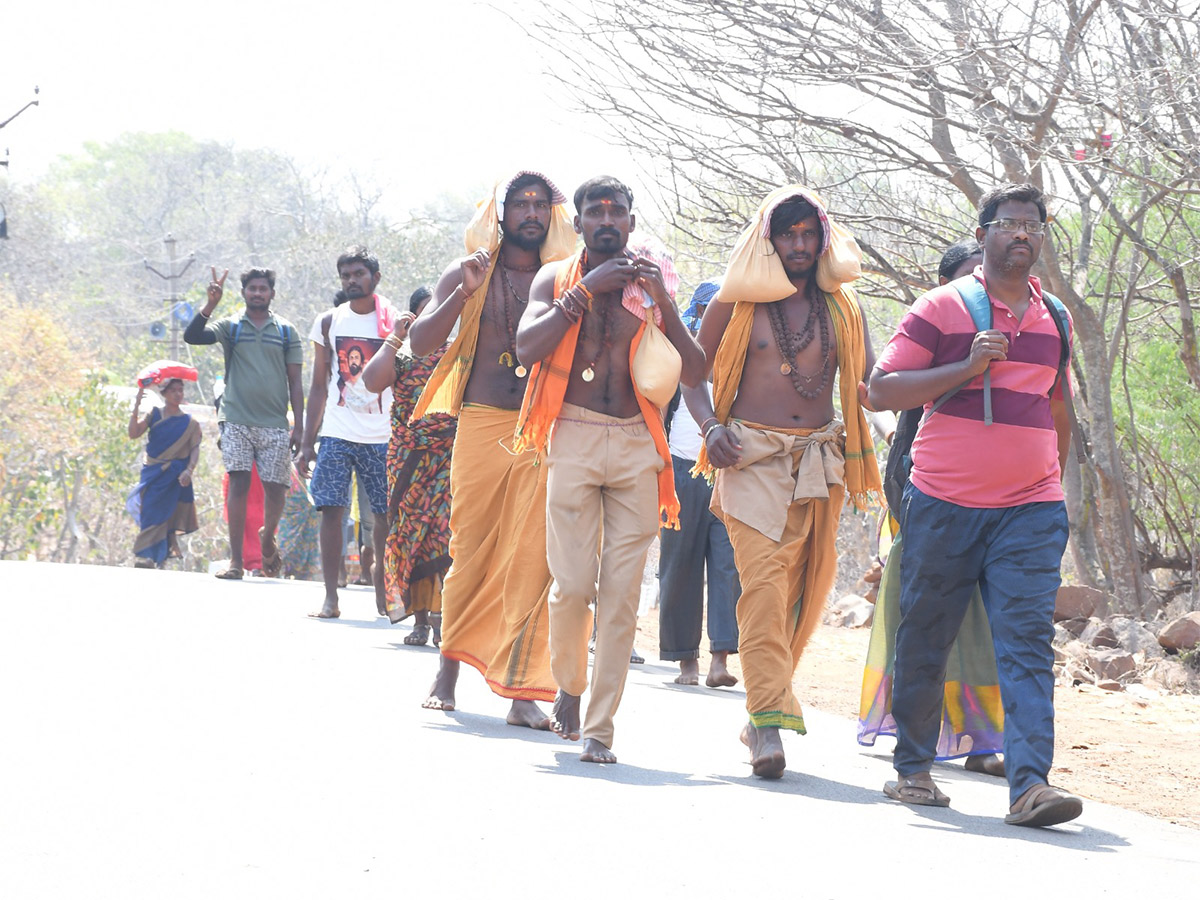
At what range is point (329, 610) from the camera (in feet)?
36.5

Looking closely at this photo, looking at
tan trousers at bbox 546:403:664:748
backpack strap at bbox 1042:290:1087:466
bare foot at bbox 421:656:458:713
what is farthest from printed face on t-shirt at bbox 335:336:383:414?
backpack strap at bbox 1042:290:1087:466

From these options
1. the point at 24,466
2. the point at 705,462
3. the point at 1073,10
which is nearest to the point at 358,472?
the point at 705,462

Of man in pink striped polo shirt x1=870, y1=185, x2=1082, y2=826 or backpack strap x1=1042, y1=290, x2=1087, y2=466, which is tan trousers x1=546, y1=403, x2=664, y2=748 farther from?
backpack strap x1=1042, y1=290, x2=1087, y2=466

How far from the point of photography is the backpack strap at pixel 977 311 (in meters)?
5.96

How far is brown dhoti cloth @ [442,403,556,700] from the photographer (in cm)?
711

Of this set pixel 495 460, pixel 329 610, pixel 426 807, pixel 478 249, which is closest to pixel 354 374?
pixel 329 610

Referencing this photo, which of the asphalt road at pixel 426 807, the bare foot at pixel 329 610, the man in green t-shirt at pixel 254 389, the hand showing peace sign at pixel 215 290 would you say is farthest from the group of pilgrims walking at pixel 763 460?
the man in green t-shirt at pixel 254 389

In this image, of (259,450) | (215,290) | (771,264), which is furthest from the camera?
(259,450)

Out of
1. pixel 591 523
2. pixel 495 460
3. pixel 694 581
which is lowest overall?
pixel 694 581

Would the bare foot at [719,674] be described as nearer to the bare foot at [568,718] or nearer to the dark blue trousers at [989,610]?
the bare foot at [568,718]

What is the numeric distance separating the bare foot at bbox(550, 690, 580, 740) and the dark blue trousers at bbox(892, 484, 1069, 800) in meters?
1.34

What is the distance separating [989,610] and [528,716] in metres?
2.18

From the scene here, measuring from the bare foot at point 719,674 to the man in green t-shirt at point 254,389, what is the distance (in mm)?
4722

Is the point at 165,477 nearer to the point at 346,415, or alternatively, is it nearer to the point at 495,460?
the point at 346,415
